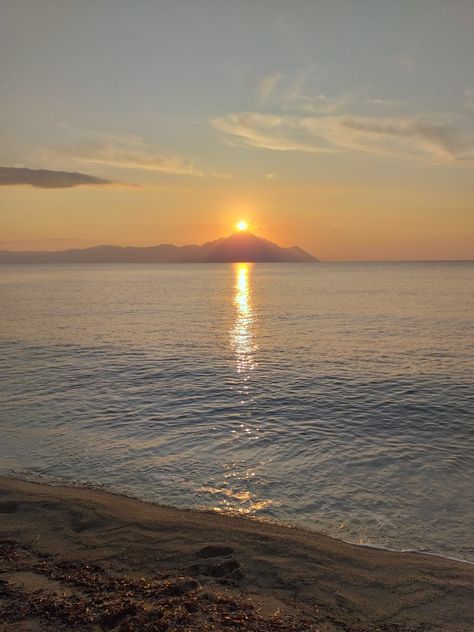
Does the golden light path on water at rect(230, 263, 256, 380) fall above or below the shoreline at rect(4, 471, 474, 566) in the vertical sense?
above

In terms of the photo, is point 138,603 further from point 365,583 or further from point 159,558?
point 365,583

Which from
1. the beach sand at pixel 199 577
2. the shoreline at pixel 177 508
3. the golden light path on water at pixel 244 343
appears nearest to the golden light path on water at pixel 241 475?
the golden light path on water at pixel 244 343

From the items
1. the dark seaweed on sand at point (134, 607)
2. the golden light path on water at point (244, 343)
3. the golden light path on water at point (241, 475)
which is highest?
the dark seaweed on sand at point (134, 607)

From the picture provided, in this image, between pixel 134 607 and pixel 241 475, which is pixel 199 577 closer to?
pixel 134 607

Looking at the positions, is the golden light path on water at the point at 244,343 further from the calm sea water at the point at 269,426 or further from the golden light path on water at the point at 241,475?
the calm sea water at the point at 269,426

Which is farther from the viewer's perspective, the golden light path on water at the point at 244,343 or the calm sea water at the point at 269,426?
the golden light path on water at the point at 244,343

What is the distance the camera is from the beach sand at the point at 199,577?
296 inches

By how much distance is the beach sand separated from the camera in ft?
24.7

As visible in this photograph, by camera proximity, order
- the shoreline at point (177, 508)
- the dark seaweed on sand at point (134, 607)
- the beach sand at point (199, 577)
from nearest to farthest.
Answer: the dark seaweed on sand at point (134, 607), the beach sand at point (199, 577), the shoreline at point (177, 508)

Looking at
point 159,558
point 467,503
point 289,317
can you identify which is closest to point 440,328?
point 289,317

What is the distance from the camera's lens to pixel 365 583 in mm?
9125

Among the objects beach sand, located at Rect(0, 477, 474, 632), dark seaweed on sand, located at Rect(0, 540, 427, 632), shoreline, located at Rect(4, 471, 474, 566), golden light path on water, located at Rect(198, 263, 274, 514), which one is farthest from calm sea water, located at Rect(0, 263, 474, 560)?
dark seaweed on sand, located at Rect(0, 540, 427, 632)

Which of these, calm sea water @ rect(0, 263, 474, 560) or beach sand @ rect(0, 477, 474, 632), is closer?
beach sand @ rect(0, 477, 474, 632)

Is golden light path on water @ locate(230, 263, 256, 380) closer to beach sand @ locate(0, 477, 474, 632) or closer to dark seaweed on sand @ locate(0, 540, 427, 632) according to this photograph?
beach sand @ locate(0, 477, 474, 632)
